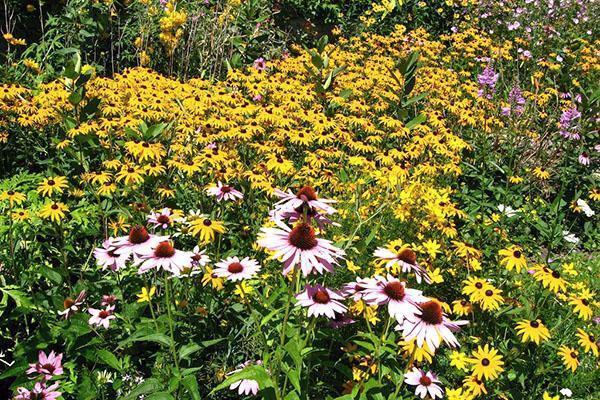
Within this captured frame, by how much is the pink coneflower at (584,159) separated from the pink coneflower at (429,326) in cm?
354

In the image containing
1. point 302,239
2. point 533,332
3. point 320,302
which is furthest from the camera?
point 533,332

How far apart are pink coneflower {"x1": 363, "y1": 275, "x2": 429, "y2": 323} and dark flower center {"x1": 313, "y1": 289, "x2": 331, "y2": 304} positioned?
119mm

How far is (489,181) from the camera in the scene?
3.97m

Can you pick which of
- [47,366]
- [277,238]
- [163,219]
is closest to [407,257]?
[277,238]

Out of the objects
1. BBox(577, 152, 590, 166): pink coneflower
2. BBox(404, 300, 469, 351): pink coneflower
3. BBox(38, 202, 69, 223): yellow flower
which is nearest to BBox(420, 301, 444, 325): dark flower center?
BBox(404, 300, 469, 351): pink coneflower

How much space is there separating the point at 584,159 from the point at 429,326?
11.9 ft

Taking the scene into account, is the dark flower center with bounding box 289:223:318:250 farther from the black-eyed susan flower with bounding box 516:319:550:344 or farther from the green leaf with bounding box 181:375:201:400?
the black-eyed susan flower with bounding box 516:319:550:344

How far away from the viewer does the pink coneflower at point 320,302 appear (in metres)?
1.43

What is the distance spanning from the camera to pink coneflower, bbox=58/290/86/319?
1.92 metres

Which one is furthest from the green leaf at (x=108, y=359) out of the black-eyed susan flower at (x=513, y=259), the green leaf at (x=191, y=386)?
the black-eyed susan flower at (x=513, y=259)

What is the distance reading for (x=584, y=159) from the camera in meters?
4.30

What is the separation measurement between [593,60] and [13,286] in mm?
6350

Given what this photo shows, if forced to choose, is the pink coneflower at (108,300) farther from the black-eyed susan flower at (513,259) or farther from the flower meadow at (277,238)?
the black-eyed susan flower at (513,259)

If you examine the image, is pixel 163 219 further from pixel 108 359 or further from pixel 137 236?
pixel 108 359
